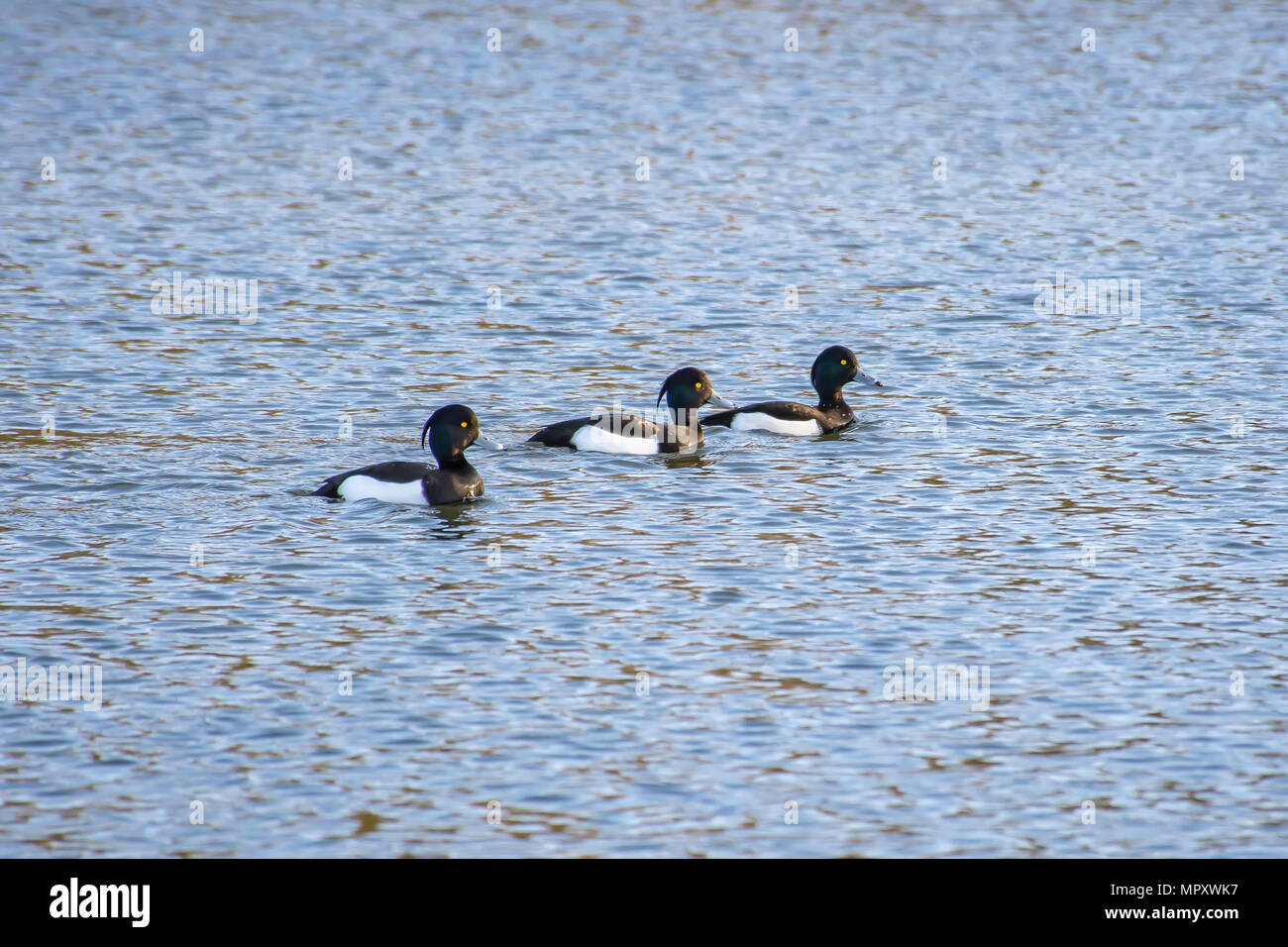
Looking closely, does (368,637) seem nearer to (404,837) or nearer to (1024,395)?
(404,837)

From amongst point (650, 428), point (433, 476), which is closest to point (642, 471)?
point (650, 428)

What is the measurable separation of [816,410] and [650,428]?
1.87m

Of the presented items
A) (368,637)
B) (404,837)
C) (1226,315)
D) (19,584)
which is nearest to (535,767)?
(404,837)

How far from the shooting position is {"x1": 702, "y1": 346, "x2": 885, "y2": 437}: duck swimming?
17406mm

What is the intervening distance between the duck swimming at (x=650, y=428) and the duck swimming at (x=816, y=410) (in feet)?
1.05

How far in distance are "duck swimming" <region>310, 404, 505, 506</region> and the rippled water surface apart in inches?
11.8

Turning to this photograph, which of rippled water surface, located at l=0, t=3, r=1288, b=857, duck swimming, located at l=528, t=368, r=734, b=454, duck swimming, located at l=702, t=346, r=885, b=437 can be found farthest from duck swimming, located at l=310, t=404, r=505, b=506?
duck swimming, located at l=702, t=346, r=885, b=437

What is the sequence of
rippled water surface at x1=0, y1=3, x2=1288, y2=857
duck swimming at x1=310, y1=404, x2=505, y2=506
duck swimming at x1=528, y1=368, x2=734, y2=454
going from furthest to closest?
1. duck swimming at x1=528, y1=368, x2=734, y2=454
2. duck swimming at x1=310, y1=404, x2=505, y2=506
3. rippled water surface at x1=0, y1=3, x2=1288, y2=857

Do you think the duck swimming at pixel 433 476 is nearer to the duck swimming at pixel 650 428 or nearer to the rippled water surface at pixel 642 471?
the rippled water surface at pixel 642 471

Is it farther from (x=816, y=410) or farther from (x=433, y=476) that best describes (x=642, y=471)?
(x=433, y=476)

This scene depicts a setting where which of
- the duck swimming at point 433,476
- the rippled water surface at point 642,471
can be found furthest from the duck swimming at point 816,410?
the duck swimming at point 433,476

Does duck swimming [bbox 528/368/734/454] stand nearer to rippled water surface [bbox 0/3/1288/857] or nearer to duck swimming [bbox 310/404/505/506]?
rippled water surface [bbox 0/3/1288/857]

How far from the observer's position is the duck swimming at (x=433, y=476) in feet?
48.6

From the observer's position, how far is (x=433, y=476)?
14953 mm
